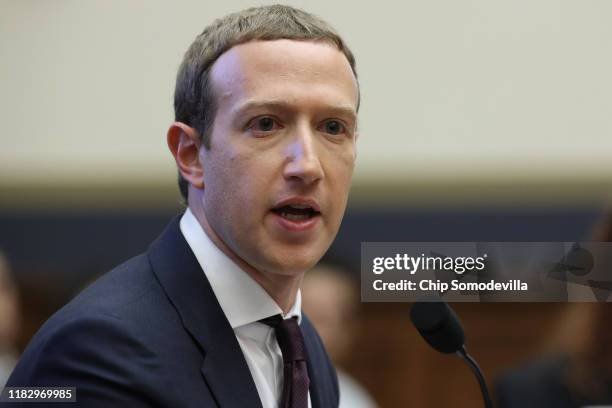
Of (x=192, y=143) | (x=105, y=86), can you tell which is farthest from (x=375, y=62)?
(x=192, y=143)

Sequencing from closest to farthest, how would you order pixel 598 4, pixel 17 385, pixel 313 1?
pixel 17 385, pixel 313 1, pixel 598 4

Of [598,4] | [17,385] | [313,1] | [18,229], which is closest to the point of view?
[17,385]

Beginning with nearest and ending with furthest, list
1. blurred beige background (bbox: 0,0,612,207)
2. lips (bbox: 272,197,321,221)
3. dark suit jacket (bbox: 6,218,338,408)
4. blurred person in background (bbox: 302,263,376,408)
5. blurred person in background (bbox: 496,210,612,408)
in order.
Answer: dark suit jacket (bbox: 6,218,338,408) < lips (bbox: 272,197,321,221) < blurred person in background (bbox: 496,210,612,408) < blurred person in background (bbox: 302,263,376,408) < blurred beige background (bbox: 0,0,612,207)

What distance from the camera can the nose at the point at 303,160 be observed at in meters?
1.28

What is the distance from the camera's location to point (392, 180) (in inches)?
144

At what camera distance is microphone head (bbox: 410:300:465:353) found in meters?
1.33

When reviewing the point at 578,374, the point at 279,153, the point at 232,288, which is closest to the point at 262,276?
the point at 232,288

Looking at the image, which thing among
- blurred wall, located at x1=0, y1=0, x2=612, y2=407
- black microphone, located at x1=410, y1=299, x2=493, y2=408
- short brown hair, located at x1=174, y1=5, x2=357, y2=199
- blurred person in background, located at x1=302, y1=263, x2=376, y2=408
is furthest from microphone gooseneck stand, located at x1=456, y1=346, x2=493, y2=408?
blurred wall, located at x1=0, y1=0, x2=612, y2=407

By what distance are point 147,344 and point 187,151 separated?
13.4 inches

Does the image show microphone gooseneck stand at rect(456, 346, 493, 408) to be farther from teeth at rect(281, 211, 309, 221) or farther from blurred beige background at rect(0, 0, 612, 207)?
blurred beige background at rect(0, 0, 612, 207)

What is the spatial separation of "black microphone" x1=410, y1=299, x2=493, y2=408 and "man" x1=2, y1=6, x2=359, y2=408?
16cm

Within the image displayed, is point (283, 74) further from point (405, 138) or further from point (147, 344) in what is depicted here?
point (405, 138)

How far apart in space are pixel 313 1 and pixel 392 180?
0.80m

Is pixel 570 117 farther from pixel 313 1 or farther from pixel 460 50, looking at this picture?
pixel 313 1
